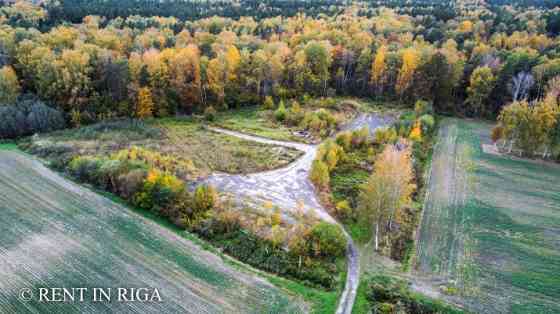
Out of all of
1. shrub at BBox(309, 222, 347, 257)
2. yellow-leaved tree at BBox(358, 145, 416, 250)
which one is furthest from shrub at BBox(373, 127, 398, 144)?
shrub at BBox(309, 222, 347, 257)

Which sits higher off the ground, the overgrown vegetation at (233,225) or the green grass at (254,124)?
the green grass at (254,124)

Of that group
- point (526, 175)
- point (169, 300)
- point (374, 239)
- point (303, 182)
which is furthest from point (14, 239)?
point (526, 175)

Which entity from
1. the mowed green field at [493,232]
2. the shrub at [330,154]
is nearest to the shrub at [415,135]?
the mowed green field at [493,232]

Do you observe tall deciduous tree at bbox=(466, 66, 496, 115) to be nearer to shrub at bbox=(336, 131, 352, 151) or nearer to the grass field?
shrub at bbox=(336, 131, 352, 151)

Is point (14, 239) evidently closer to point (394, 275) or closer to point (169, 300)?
point (169, 300)

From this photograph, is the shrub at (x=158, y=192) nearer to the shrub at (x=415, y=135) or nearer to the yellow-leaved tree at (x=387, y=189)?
the yellow-leaved tree at (x=387, y=189)

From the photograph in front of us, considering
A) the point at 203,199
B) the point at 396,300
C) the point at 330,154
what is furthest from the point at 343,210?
the point at 203,199

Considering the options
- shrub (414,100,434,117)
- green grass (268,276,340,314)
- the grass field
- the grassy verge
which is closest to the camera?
green grass (268,276,340,314)
